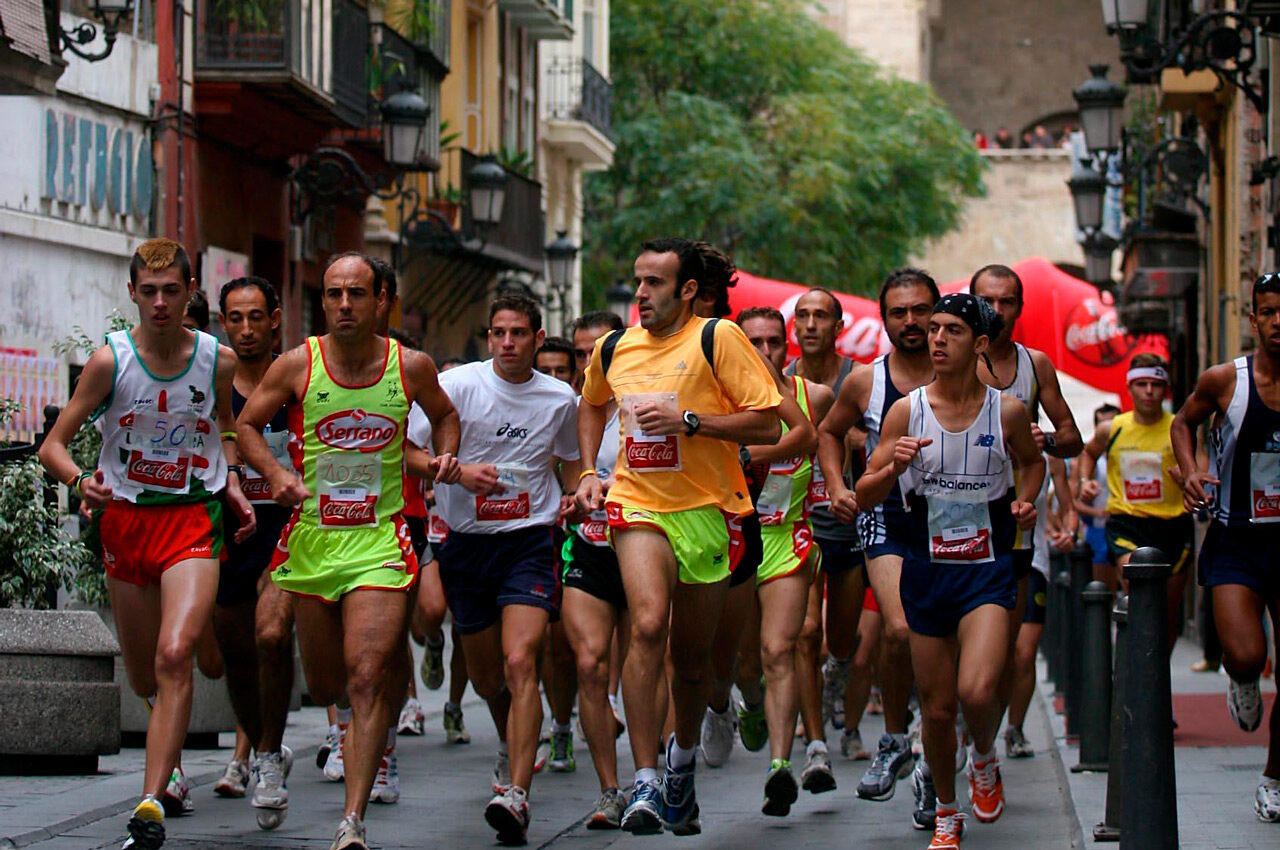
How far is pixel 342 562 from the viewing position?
8.55m

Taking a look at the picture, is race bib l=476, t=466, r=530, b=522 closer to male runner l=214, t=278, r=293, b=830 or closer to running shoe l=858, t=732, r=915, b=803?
male runner l=214, t=278, r=293, b=830

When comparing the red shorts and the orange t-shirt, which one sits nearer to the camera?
the orange t-shirt

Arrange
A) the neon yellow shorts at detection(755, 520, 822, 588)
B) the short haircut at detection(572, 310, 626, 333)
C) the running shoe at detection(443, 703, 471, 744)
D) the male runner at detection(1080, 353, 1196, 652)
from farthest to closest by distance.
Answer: the male runner at detection(1080, 353, 1196, 652) < the running shoe at detection(443, 703, 471, 744) < the short haircut at detection(572, 310, 626, 333) < the neon yellow shorts at detection(755, 520, 822, 588)

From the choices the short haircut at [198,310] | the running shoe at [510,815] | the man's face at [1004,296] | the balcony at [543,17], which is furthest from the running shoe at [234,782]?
the balcony at [543,17]

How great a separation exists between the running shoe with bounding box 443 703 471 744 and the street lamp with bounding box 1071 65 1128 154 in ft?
39.7

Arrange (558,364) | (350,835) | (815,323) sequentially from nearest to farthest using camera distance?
1. (350,835)
2. (815,323)
3. (558,364)

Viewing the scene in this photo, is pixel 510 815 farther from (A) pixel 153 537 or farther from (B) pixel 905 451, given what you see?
(B) pixel 905 451

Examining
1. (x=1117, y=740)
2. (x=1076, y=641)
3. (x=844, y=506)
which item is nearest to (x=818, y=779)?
(x=844, y=506)

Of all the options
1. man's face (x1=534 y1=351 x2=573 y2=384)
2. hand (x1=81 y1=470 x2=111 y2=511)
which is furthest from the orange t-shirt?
man's face (x1=534 y1=351 x2=573 y2=384)

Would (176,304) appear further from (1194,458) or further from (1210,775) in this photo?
(1210,775)

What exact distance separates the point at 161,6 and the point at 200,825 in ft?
47.6

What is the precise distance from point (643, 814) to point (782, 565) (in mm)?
2016

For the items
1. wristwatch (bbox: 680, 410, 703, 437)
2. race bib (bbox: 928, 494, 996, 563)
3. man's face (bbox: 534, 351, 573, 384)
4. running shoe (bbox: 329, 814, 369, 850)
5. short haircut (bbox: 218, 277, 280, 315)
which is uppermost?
short haircut (bbox: 218, 277, 280, 315)

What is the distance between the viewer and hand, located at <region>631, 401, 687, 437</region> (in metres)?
8.45
